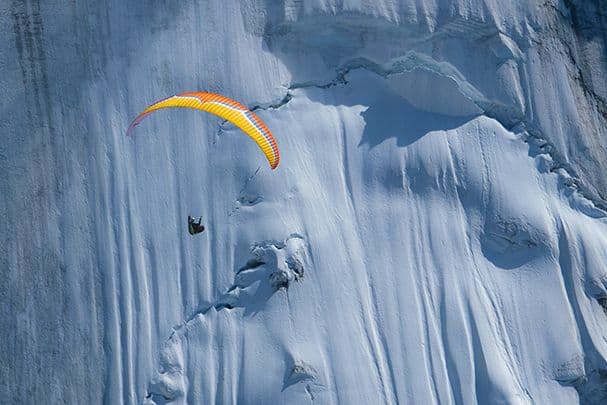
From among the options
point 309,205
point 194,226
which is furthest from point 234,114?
point 309,205

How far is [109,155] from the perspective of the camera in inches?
612

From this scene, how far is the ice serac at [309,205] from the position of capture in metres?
14.9

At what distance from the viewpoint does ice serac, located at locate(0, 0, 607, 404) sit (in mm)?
14938

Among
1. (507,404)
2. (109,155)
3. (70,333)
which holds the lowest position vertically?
(507,404)

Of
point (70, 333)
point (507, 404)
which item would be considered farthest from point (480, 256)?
point (70, 333)

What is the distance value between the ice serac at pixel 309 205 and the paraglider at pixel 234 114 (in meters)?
1.32

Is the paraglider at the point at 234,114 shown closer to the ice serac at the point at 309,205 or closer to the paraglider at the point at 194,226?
the ice serac at the point at 309,205

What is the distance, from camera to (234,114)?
559 inches

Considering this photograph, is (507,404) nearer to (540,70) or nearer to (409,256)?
(409,256)

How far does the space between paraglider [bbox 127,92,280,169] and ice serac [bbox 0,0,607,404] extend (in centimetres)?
132

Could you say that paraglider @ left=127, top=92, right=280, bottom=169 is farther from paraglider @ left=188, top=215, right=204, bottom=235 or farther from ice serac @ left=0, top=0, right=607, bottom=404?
paraglider @ left=188, top=215, right=204, bottom=235

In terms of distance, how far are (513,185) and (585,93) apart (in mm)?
1977

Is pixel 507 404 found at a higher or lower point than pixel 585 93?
lower

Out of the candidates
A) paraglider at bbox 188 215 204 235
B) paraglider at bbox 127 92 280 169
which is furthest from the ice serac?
paraglider at bbox 127 92 280 169
